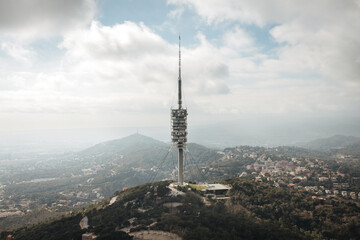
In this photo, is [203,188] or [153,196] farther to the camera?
[203,188]

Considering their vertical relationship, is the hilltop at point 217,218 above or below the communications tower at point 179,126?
below

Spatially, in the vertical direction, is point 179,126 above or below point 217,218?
above

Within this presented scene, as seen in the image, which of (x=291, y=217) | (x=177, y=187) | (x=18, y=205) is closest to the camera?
(x=291, y=217)

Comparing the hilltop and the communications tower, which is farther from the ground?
the communications tower

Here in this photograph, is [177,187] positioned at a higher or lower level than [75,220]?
higher

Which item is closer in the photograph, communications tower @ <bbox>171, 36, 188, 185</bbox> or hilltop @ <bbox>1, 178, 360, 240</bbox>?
hilltop @ <bbox>1, 178, 360, 240</bbox>

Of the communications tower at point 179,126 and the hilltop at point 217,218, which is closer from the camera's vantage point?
the hilltop at point 217,218

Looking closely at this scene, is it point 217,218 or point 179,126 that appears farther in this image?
point 179,126

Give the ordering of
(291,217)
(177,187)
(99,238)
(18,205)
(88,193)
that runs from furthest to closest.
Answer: (88,193) → (18,205) → (177,187) → (291,217) → (99,238)

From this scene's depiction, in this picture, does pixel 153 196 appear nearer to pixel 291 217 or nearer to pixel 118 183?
pixel 291 217

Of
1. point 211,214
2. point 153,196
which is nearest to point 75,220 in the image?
point 153,196

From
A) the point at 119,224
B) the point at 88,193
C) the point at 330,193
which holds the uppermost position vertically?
the point at 119,224
